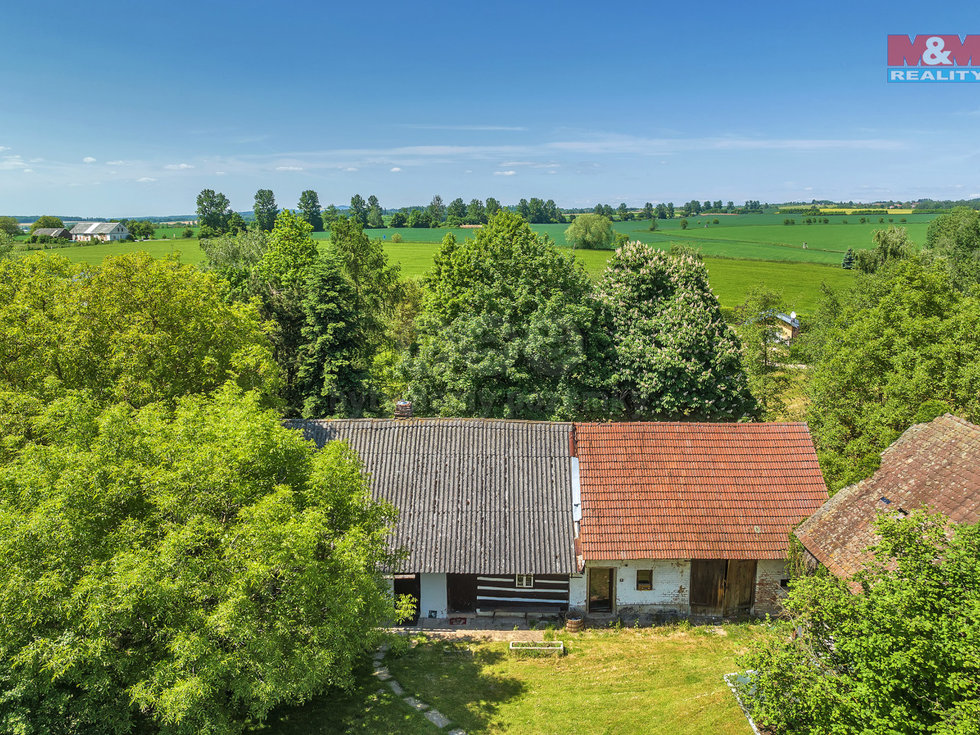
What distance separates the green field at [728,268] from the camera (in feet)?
236

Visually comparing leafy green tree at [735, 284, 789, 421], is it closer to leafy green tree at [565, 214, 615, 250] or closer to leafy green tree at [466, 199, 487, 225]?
leafy green tree at [565, 214, 615, 250]

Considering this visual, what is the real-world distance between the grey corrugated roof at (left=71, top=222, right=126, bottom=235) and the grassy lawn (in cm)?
11695

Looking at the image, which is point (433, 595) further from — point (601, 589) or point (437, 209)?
point (437, 209)

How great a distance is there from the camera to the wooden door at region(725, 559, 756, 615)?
19438mm

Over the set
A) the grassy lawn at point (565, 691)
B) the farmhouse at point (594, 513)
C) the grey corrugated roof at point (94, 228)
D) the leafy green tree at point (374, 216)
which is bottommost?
the grassy lawn at point (565, 691)

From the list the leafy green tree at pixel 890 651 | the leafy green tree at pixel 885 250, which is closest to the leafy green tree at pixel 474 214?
the leafy green tree at pixel 885 250

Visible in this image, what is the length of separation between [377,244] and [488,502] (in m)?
33.8

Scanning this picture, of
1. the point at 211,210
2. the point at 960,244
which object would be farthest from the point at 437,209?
the point at 960,244

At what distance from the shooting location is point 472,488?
67.1 feet

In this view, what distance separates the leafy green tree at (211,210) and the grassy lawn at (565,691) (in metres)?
102

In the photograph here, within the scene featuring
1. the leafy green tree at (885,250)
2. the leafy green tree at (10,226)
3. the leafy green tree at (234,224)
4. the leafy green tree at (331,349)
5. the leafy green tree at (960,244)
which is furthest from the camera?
the leafy green tree at (234,224)

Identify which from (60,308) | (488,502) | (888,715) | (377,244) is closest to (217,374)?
(60,308)

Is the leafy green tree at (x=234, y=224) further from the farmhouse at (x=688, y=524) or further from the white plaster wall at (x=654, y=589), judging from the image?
the white plaster wall at (x=654, y=589)

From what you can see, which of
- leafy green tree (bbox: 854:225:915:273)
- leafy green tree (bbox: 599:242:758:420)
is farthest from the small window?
leafy green tree (bbox: 854:225:915:273)
